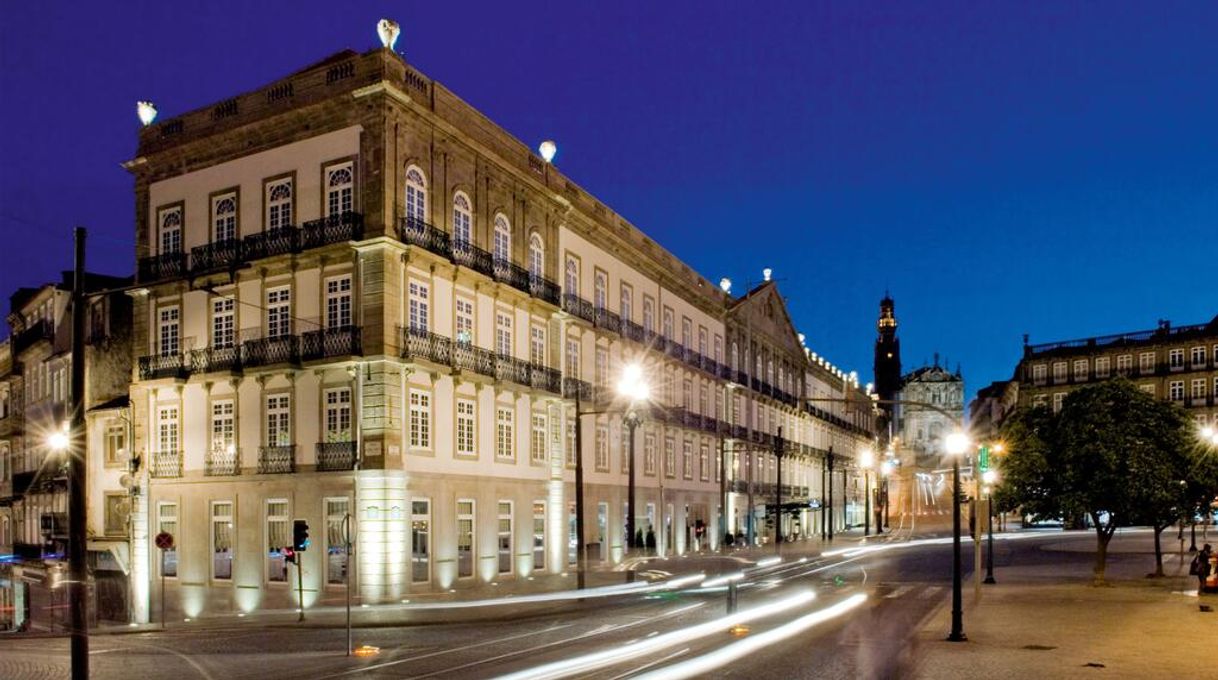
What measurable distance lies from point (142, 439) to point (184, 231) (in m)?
7.67

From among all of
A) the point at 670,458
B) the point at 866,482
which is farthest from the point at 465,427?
the point at 866,482

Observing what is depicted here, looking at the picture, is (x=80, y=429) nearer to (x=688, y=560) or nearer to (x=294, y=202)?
(x=294, y=202)

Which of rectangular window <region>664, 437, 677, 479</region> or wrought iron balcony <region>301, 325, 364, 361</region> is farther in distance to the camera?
rectangular window <region>664, 437, 677, 479</region>

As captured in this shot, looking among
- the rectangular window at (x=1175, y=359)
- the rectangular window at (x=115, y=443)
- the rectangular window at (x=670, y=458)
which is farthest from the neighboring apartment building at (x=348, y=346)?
the rectangular window at (x=1175, y=359)

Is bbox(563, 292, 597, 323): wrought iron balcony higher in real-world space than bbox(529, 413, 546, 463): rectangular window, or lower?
higher

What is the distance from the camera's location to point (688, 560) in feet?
176

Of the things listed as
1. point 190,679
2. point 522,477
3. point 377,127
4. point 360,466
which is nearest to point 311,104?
point 377,127

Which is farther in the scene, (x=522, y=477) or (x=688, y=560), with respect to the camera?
(x=688, y=560)

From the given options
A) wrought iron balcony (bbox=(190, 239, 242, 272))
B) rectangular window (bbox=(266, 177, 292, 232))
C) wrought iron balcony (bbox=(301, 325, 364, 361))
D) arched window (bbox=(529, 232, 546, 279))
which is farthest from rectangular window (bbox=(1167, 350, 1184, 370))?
wrought iron balcony (bbox=(190, 239, 242, 272))

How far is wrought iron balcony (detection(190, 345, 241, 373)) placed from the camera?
37.1 meters

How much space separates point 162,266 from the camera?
39.6 meters

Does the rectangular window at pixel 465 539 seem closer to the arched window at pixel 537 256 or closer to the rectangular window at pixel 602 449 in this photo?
the arched window at pixel 537 256

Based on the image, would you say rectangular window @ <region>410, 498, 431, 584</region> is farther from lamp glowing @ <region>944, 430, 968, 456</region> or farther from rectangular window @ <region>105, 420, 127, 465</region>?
lamp glowing @ <region>944, 430, 968, 456</region>

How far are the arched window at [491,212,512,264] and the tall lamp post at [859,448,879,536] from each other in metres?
52.7
